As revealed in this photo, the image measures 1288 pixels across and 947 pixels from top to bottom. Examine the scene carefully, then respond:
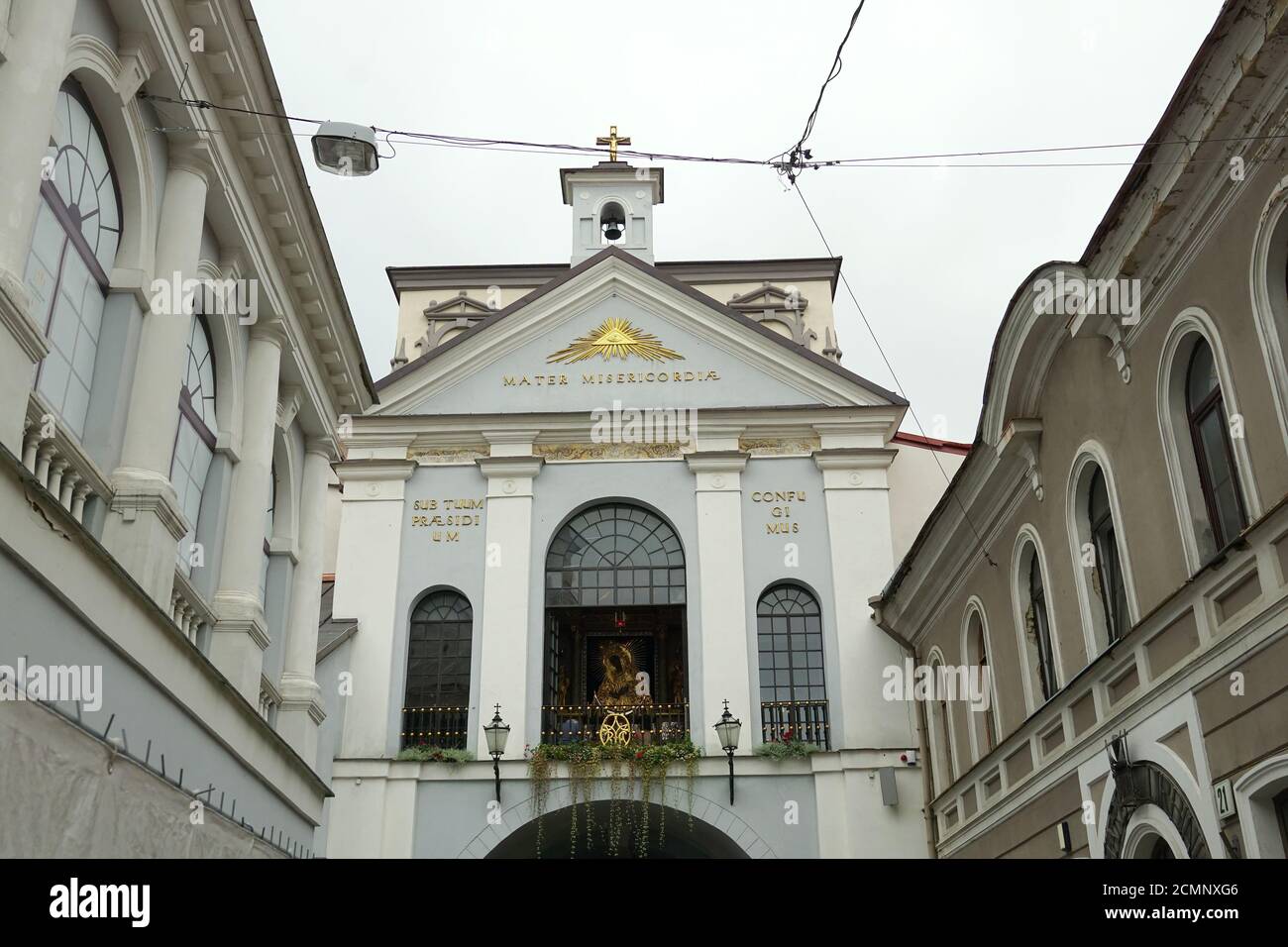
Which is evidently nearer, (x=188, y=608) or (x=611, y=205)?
(x=188, y=608)

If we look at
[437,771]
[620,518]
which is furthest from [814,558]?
[437,771]

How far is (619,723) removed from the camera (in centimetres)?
2158

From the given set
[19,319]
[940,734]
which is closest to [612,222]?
[940,734]

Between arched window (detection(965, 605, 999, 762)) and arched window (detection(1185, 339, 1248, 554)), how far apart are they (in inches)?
244

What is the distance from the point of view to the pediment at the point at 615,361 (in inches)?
956

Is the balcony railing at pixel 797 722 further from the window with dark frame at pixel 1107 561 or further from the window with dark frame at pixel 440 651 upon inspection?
the window with dark frame at pixel 1107 561

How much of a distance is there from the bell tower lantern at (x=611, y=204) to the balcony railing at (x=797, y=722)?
1037 centimetres

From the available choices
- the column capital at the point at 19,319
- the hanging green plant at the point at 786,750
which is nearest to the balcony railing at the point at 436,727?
the hanging green plant at the point at 786,750

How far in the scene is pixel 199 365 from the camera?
37.7ft

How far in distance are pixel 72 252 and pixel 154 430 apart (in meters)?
1.35

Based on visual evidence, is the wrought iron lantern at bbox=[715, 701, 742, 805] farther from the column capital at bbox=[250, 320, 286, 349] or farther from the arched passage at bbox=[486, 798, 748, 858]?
the column capital at bbox=[250, 320, 286, 349]

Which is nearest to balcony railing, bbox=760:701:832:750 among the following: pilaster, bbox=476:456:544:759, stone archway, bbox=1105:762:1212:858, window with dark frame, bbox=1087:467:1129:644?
pilaster, bbox=476:456:544:759

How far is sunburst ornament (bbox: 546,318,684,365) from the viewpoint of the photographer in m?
24.7

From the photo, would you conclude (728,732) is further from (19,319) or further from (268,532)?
(19,319)
